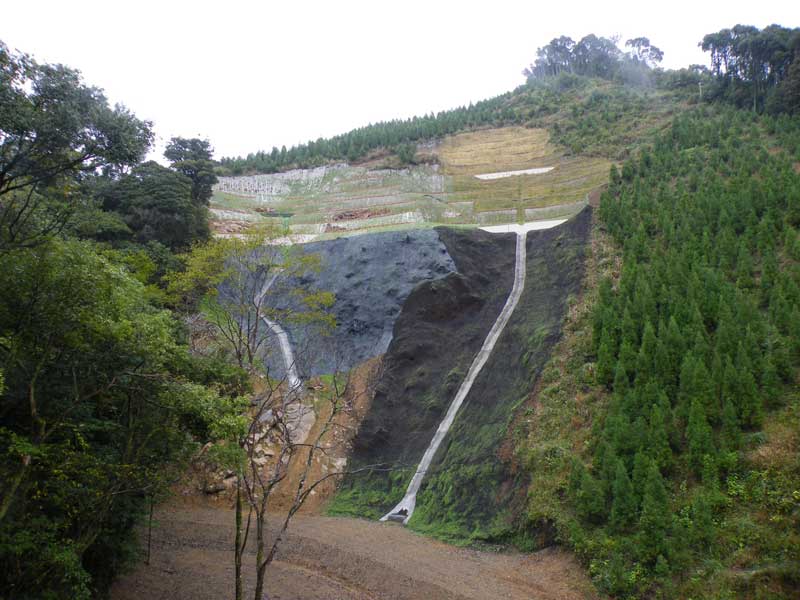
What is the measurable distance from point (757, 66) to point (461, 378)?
97.5ft

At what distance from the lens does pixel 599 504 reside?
10.7 meters

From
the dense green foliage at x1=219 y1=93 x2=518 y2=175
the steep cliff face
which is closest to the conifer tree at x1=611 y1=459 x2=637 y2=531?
the steep cliff face

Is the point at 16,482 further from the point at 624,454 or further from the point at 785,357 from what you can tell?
the point at 785,357

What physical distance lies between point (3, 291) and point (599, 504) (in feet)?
35.1

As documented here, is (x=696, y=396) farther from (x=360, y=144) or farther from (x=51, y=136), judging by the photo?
(x=360, y=144)

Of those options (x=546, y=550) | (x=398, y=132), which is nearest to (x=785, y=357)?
(x=546, y=550)

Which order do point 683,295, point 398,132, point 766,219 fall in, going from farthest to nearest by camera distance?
point 398,132 < point 766,219 < point 683,295

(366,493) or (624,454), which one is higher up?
(624,454)

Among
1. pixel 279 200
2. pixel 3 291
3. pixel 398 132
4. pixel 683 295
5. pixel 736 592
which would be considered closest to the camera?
pixel 3 291

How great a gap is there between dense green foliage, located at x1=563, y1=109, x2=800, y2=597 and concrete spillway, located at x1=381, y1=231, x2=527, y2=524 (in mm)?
5098

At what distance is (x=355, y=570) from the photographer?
39.3ft

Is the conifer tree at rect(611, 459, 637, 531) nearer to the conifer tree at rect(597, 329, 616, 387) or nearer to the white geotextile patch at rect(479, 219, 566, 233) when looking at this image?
the conifer tree at rect(597, 329, 616, 387)

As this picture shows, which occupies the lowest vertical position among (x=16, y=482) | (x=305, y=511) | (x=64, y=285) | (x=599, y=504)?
(x=305, y=511)

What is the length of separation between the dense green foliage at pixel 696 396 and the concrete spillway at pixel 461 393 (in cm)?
510
